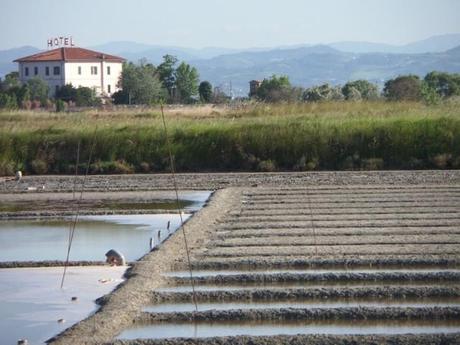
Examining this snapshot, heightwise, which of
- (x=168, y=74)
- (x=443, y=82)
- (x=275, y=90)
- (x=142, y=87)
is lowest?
(x=142, y=87)

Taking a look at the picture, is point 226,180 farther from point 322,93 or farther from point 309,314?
point 322,93

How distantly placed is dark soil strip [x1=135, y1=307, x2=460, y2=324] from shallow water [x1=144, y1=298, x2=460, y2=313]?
32 centimetres

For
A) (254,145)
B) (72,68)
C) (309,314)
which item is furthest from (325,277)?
(72,68)

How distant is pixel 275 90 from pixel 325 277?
50.0 m

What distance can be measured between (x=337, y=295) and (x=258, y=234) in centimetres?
518

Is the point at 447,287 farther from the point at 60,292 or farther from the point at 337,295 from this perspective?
the point at 60,292

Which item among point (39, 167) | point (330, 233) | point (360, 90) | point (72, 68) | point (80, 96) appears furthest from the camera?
point (72, 68)

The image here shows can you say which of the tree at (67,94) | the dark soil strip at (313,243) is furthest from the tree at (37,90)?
the dark soil strip at (313,243)

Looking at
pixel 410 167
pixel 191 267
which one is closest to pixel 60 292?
pixel 191 267

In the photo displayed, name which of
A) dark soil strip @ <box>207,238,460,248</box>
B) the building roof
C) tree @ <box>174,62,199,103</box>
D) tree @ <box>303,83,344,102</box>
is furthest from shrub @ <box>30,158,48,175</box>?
the building roof

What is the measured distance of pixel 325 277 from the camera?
13.1m

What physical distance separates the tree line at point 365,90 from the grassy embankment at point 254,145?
20528mm

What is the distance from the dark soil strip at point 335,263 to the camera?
Answer: 14.0 m

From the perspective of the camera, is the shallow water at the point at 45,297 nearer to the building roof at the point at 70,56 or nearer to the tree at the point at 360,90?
the tree at the point at 360,90
